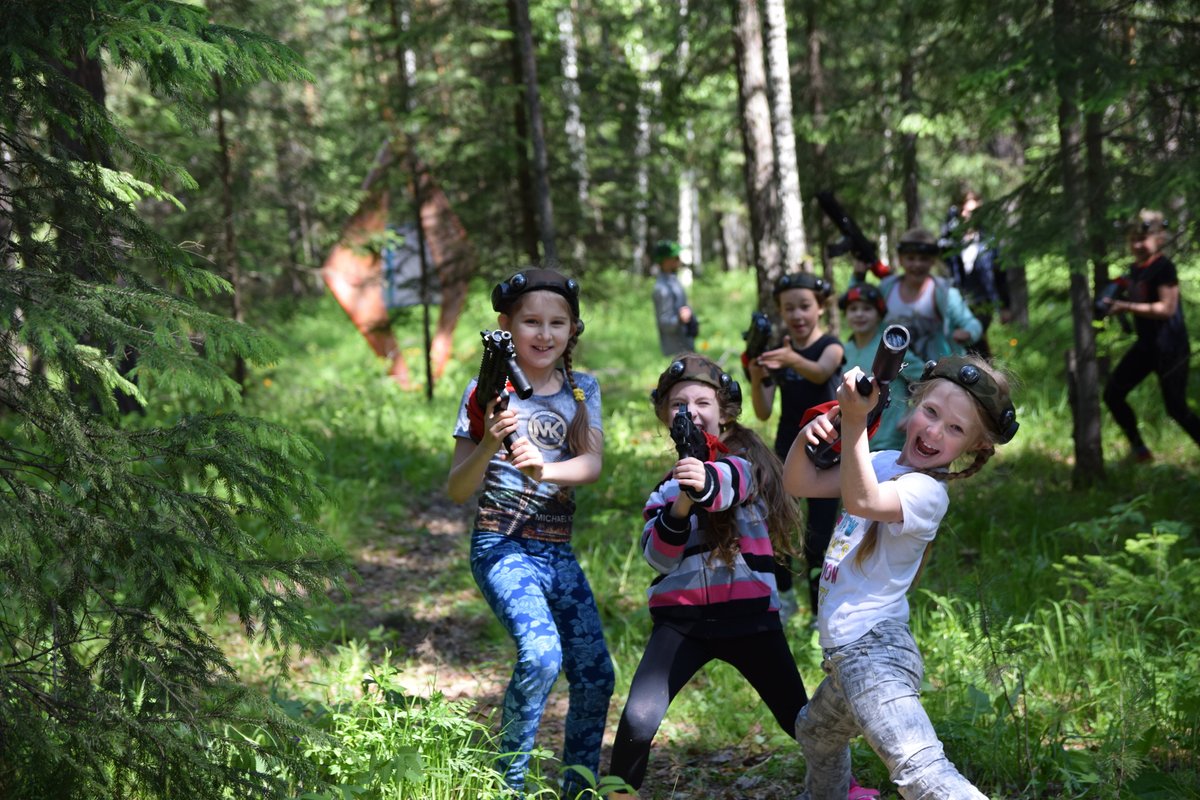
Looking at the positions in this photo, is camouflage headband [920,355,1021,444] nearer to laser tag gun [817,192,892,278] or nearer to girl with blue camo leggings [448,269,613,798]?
girl with blue camo leggings [448,269,613,798]

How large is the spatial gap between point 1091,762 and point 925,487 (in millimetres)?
1654

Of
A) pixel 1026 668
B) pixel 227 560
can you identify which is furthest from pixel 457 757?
pixel 1026 668

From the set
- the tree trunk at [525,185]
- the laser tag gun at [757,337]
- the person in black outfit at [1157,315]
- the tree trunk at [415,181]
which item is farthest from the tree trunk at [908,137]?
the tree trunk at [415,181]

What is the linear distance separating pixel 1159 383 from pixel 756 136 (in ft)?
13.0

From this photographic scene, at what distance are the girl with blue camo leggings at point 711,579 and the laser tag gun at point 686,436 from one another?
0.06m

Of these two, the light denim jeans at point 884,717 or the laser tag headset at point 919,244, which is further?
the laser tag headset at point 919,244

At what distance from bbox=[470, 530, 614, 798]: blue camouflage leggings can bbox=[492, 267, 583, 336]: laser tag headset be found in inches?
37.1

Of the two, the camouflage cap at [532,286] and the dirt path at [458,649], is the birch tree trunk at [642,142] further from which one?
the camouflage cap at [532,286]

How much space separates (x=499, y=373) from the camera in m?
3.63

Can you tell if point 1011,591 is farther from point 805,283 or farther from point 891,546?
point 891,546

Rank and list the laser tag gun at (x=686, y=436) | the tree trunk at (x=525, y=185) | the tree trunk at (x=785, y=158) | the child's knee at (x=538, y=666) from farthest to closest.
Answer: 1. the tree trunk at (x=525, y=185)
2. the tree trunk at (x=785, y=158)
3. the child's knee at (x=538, y=666)
4. the laser tag gun at (x=686, y=436)

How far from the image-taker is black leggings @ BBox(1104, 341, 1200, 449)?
7961 millimetres

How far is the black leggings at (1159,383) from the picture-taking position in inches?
313

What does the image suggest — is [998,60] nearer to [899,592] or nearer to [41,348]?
[899,592]
